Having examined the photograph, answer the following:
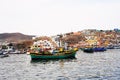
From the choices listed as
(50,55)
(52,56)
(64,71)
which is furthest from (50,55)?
(64,71)

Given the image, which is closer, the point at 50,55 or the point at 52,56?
the point at 50,55

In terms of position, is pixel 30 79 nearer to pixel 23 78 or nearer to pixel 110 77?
pixel 23 78

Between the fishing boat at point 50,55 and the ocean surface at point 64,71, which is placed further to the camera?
the fishing boat at point 50,55

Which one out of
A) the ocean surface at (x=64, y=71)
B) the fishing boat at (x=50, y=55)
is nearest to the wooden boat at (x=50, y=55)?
the fishing boat at (x=50, y=55)

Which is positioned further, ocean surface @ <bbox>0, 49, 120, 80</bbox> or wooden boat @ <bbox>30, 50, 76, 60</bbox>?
wooden boat @ <bbox>30, 50, 76, 60</bbox>

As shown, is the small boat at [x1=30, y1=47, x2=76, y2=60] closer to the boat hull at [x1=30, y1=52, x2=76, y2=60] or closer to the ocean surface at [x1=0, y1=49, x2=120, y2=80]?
the boat hull at [x1=30, y1=52, x2=76, y2=60]

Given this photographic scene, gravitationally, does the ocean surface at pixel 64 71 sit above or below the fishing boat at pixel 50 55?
below

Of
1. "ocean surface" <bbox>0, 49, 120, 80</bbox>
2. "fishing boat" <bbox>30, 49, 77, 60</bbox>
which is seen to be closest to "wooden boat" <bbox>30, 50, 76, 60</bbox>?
"fishing boat" <bbox>30, 49, 77, 60</bbox>

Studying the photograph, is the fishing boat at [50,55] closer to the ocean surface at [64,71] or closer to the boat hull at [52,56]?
the boat hull at [52,56]

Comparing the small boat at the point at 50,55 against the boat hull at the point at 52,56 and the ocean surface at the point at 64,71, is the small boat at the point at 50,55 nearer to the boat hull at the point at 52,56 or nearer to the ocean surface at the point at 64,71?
the boat hull at the point at 52,56

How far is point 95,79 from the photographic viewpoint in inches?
2185

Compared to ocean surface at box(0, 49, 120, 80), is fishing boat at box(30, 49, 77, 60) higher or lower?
higher

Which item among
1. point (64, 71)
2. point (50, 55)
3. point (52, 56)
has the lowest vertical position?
point (64, 71)

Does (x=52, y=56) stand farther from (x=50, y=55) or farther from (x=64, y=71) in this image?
(x=64, y=71)
